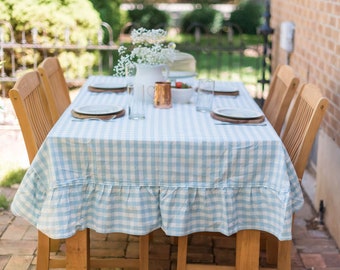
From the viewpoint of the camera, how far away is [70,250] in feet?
10.1

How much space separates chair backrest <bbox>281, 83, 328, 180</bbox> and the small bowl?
61 centimetres

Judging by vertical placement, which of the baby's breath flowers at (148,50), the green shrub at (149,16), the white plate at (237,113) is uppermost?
the baby's breath flowers at (148,50)

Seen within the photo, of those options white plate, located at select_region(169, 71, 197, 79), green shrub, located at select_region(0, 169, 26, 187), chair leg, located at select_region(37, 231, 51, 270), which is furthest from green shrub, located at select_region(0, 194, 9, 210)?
white plate, located at select_region(169, 71, 197, 79)

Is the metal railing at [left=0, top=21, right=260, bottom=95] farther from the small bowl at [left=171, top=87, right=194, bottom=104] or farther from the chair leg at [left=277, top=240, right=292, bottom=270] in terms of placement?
the chair leg at [left=277, top=240, right=292, bottom=270]

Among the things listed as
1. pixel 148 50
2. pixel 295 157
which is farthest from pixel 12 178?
pixel 295 157

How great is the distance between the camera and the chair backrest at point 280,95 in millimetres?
3850

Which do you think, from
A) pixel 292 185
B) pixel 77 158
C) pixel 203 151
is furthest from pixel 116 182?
pixel 292 185

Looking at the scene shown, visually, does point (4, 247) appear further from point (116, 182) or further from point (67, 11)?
point (67, 11)

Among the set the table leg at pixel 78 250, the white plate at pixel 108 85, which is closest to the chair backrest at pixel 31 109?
the white plate at pixel 108 85

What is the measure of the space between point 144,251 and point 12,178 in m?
2.02

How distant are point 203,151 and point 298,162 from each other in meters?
0.60

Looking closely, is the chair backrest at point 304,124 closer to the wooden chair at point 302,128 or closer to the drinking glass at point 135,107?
the wooden chair at point 302,128

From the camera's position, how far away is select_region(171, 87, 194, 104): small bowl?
12.1 ft

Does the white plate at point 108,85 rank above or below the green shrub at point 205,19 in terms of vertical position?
above
